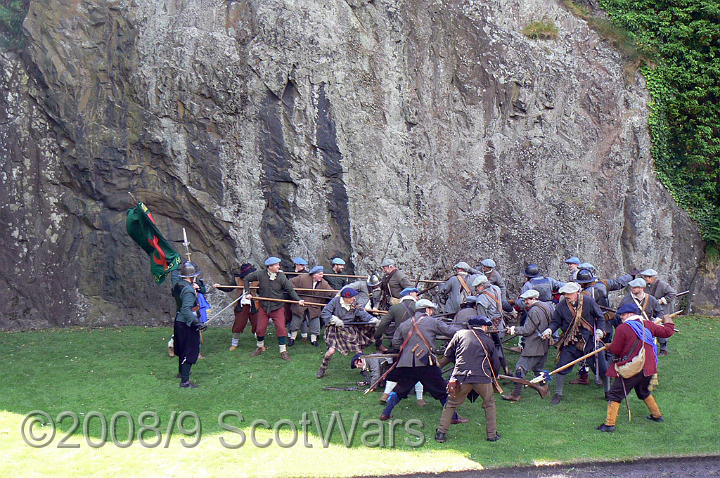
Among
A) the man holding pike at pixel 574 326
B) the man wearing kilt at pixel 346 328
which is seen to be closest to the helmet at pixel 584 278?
the man holding pike at pixel 574 326

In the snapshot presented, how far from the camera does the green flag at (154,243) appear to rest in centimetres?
1262

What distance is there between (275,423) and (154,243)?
500 centimetres

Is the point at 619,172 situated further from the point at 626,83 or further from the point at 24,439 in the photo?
the point at 24,439

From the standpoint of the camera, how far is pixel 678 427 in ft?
31.2

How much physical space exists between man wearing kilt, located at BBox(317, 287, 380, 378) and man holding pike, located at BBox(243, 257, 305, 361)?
158 centimetres

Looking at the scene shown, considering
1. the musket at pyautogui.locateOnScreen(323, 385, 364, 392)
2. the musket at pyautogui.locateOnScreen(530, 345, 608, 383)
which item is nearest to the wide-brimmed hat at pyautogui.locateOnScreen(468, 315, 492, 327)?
the musket at pyautogui.locateOnScreen(530, 345, 608, 383)

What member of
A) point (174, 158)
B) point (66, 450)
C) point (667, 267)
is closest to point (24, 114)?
point (174, 158)

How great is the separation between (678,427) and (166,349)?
31.7 ft

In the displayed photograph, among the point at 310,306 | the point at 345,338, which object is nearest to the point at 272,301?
Result: the point at 310,306

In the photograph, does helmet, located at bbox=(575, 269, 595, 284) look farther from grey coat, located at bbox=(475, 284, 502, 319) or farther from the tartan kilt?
the tartan kilt

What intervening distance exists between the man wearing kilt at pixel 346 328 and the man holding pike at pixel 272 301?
62.3 inches

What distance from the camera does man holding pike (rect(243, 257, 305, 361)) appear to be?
42.8 ft

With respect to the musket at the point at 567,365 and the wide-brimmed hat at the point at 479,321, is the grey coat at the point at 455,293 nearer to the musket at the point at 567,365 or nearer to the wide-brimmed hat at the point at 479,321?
the musket at the point at 567,365

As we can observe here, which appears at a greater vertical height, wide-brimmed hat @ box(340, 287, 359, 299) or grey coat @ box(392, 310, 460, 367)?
wide-brimmed hat @ box(340, 287, 359, 299)
